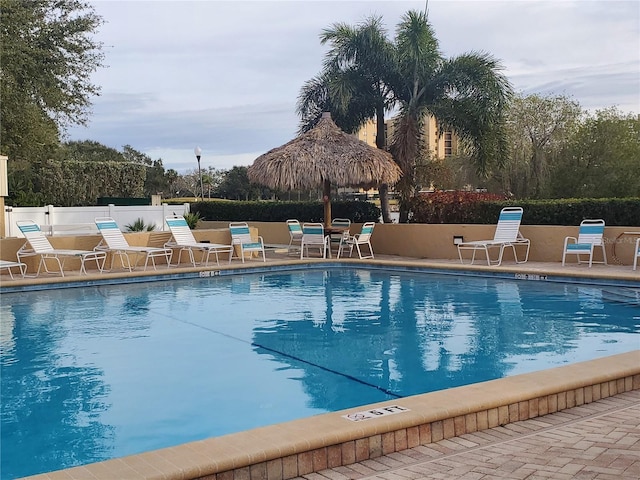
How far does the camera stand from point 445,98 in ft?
56.2

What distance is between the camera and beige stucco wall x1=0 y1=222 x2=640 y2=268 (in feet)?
40.8

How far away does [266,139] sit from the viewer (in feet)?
98.6

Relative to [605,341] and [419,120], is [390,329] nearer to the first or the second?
[605,341]

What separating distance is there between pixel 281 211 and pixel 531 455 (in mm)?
17453

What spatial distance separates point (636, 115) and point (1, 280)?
26872 millimetres

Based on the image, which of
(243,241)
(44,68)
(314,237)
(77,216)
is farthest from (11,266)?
(44,68)

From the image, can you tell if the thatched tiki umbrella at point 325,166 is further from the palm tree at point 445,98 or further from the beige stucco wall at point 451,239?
the palm tree at point 445,98

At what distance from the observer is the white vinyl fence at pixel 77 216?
17266 millimetres

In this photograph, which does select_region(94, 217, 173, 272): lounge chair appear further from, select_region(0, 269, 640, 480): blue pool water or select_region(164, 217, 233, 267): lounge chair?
select_region(0, 269, 640, 480): blue pool water

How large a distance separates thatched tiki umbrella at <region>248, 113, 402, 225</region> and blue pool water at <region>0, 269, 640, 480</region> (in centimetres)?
438

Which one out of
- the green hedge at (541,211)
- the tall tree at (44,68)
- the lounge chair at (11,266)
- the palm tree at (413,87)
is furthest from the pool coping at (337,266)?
the tall tree at (44,68)

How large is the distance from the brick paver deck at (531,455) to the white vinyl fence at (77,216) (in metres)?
15.2

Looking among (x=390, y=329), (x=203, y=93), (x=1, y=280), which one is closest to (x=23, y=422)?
(x=390, y=329)

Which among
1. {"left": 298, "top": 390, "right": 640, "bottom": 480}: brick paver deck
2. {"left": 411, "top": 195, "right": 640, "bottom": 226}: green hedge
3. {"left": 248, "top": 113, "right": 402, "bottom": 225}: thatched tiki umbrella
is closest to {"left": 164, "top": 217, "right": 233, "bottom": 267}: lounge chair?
{"left": 248, "top": 113, "right": 402, "bottom": 225}: thatched tiki umbrella
